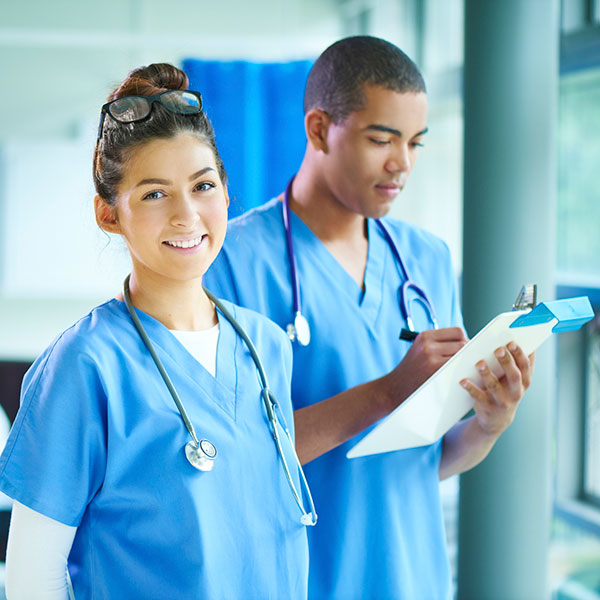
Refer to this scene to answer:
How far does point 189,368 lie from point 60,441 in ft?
0.54

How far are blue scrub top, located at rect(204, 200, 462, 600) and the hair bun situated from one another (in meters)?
0.26

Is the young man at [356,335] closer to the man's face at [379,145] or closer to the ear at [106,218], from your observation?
the man's face at [379,145]

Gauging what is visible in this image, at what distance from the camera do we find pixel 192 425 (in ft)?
2.45

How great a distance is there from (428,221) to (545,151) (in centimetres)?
174

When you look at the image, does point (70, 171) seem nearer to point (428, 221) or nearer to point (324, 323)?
point (428, 221)

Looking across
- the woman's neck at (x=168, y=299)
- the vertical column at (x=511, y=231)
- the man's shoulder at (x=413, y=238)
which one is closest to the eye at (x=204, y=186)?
the woman's neck at (x=168, y=299)

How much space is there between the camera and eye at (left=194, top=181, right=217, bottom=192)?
0.79m

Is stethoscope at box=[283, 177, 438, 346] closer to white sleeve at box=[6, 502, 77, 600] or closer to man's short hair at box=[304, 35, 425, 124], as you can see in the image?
man's short hair at box=[304, 35, 425, 124]

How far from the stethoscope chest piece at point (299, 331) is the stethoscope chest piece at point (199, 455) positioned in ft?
0.96

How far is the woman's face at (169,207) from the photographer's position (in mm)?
759

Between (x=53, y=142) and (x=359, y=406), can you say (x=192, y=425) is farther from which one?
(x=53, y=142)

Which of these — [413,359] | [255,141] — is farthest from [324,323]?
[255,141]

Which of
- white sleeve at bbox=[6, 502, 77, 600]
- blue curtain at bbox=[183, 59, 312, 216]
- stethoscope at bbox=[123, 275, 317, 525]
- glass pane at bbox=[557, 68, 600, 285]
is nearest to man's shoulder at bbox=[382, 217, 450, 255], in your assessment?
stethoscope at bbox=[123, 275, 317, 525]

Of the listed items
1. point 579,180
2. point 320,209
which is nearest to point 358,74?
point 320,209
